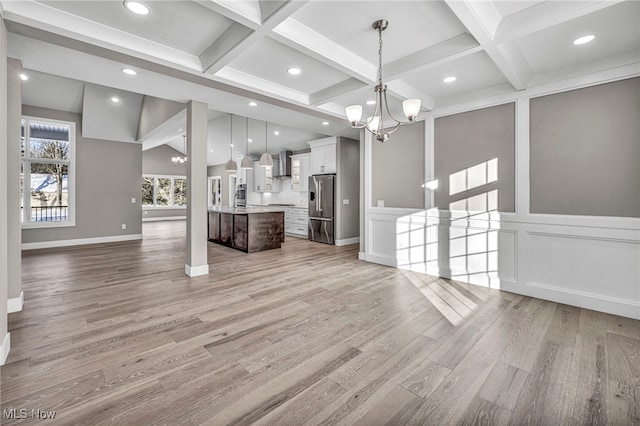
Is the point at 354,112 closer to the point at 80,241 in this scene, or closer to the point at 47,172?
the point at 80,241

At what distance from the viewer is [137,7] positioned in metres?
2.24

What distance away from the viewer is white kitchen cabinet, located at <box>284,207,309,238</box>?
801 cm

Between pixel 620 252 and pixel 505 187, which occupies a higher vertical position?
pixel 505 187

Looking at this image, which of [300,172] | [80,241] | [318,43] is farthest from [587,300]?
[80,241]

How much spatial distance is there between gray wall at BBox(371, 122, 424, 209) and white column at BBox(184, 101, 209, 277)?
285 centimetres

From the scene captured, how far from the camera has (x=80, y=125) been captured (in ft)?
22.1

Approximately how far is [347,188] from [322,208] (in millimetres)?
793

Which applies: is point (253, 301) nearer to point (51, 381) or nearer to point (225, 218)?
point (51, 381)

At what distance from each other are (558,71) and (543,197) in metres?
1.38

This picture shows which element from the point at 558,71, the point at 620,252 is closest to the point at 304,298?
the point at 620,252

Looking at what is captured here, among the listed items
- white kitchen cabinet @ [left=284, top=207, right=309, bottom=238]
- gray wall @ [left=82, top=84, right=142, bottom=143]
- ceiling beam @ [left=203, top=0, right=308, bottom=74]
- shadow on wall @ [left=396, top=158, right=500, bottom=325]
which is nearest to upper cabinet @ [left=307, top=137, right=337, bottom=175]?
white kitchen cabinet @ [left=284, top=207, right=309, bottom=238]

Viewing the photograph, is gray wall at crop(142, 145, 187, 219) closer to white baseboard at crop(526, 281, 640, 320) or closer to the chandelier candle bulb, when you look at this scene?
the chandelier candle bulb

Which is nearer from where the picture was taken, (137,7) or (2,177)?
(2,177)

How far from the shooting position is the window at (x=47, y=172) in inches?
246
